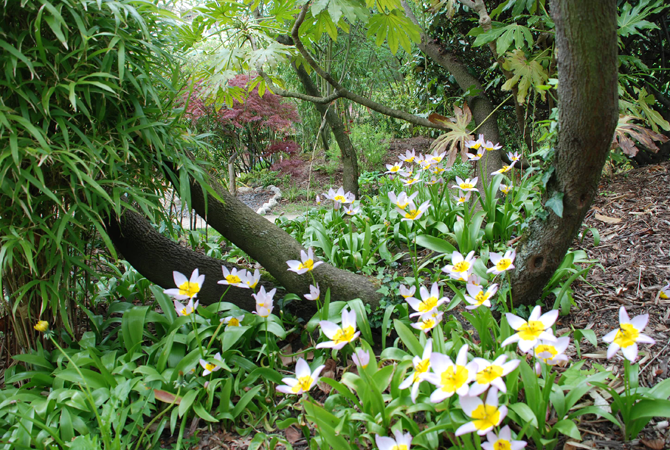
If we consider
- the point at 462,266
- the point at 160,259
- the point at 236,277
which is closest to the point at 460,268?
the point at 462,266

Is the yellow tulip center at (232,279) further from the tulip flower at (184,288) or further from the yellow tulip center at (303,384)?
the yellow tulip center at (303,384)

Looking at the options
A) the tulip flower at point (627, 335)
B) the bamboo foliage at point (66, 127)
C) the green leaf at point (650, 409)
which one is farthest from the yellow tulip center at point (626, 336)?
the bamboo foliage at point (66, 127)

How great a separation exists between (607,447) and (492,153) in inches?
95.5

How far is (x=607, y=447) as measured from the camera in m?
1.16

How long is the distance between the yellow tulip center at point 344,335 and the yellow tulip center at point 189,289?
55cm

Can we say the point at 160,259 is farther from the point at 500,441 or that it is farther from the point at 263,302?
the point at 500,441

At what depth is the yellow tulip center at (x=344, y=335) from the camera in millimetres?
1212

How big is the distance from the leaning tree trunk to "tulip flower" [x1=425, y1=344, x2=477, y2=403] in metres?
0.88

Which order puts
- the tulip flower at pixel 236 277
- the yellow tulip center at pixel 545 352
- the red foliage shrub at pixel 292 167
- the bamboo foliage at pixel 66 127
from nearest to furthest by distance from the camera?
the yellow tulip center at pixel 545 352 < the bamboo foliage at pixel 66 127 < the tulip flower at pixel 236 277 < the red foliage shrub at pixel 292 167

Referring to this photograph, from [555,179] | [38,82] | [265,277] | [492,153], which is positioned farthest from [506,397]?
[492,153]

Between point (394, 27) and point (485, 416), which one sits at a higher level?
point (394, 27)

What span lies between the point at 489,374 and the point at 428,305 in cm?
37

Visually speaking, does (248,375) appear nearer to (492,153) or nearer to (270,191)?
(492,153)

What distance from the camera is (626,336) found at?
1.01 metres
